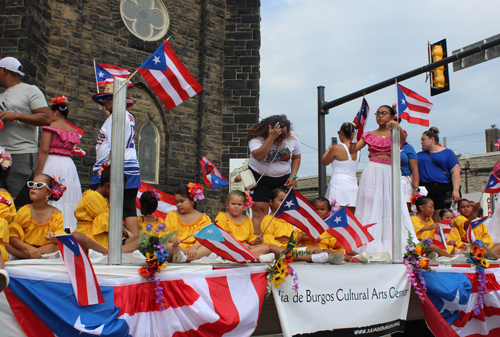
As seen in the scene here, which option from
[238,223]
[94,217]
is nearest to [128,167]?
[94,217]

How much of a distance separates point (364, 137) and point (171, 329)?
4.02 m

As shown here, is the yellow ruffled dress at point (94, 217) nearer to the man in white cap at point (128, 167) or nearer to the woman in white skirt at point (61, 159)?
the man in white cap at point (128, 167)

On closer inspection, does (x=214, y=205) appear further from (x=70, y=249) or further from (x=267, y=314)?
(x=70, y=249)

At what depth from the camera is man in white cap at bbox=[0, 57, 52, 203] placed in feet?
16.4

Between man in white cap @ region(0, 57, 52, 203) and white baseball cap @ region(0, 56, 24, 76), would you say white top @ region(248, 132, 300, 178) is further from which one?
white baseball cap @ region(0, 56, 24, 76)

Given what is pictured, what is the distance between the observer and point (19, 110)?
5.08m

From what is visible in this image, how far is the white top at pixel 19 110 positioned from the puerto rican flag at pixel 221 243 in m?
2.54

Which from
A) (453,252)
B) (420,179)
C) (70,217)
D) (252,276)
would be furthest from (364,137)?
(70,217)

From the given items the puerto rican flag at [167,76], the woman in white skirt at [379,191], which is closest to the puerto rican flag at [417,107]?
the woman in white skirt at [379,191]

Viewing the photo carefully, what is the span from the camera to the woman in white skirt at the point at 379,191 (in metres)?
5.90

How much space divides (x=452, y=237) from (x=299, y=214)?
3662mm

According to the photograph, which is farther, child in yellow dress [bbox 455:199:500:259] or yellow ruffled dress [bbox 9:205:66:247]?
child in yellow dress [bbox 455:199:500:259]

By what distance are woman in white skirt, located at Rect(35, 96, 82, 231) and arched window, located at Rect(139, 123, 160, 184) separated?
7500 millimetres

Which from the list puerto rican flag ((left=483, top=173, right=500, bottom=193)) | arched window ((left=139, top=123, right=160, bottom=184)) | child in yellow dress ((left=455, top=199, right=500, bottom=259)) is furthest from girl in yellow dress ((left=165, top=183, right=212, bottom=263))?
arched window ((left=139, top=123, right=160, bottom=184))
